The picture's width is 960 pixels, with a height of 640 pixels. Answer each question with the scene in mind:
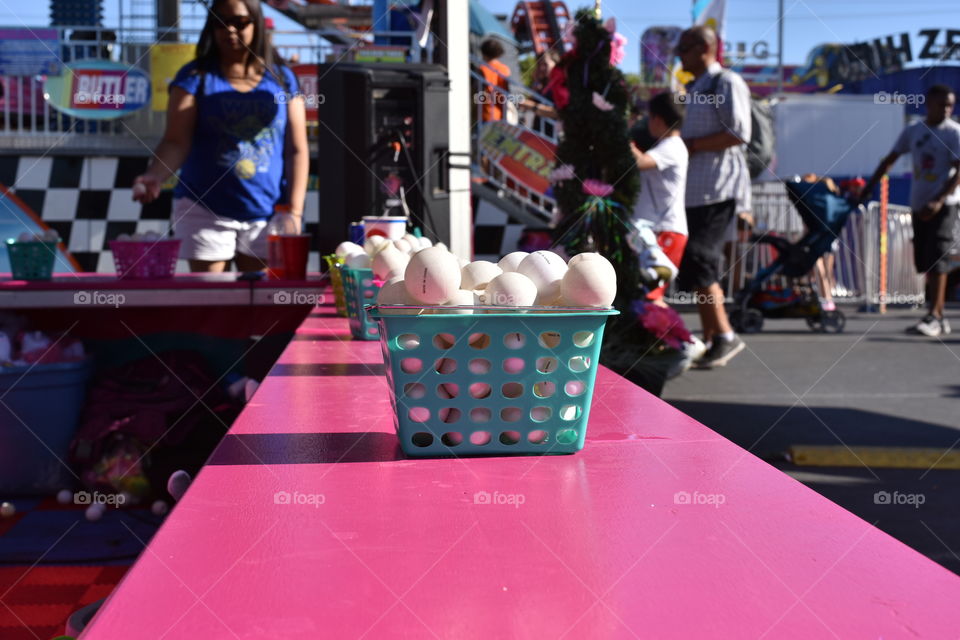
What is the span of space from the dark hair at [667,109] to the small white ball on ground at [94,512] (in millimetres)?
3351

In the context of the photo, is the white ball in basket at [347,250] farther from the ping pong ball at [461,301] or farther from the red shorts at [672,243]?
the red shorts at [672,243]

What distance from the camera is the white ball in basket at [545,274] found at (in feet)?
3.73

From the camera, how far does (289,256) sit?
327cm

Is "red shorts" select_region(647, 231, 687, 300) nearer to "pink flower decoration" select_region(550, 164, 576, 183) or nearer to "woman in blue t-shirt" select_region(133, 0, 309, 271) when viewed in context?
"pink flower decoration" select_region(550, 164, 576, 183)

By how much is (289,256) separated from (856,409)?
2.79 metres

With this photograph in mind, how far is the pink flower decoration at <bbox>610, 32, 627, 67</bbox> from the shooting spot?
4.70 meters

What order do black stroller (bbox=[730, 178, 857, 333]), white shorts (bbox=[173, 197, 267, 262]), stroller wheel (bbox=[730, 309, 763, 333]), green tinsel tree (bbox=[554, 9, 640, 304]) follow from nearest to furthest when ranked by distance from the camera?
white shorts (bbox=[173, 197, 267, 262]) < green tinsel tree (bbox=[554, 9, 640, 304]) < black stroller (bbox=[730, 178, 857, 333]) < stroller wheel (bbox=[730, 309, 763, 333])

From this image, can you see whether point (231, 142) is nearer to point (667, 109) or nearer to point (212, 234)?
point (212, 234)

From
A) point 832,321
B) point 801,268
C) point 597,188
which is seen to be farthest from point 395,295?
point 832,321

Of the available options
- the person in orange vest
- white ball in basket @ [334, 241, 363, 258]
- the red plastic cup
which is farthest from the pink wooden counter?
the person in orange vest

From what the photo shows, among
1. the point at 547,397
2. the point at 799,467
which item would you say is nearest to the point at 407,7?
the point at 799,467

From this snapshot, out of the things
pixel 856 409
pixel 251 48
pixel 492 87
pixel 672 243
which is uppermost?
pixel 492 87

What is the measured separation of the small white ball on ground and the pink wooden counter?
200 centimetres

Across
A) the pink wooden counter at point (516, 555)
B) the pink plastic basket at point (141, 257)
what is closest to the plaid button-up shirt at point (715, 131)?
the pink plastic basket at point (141, 257)
